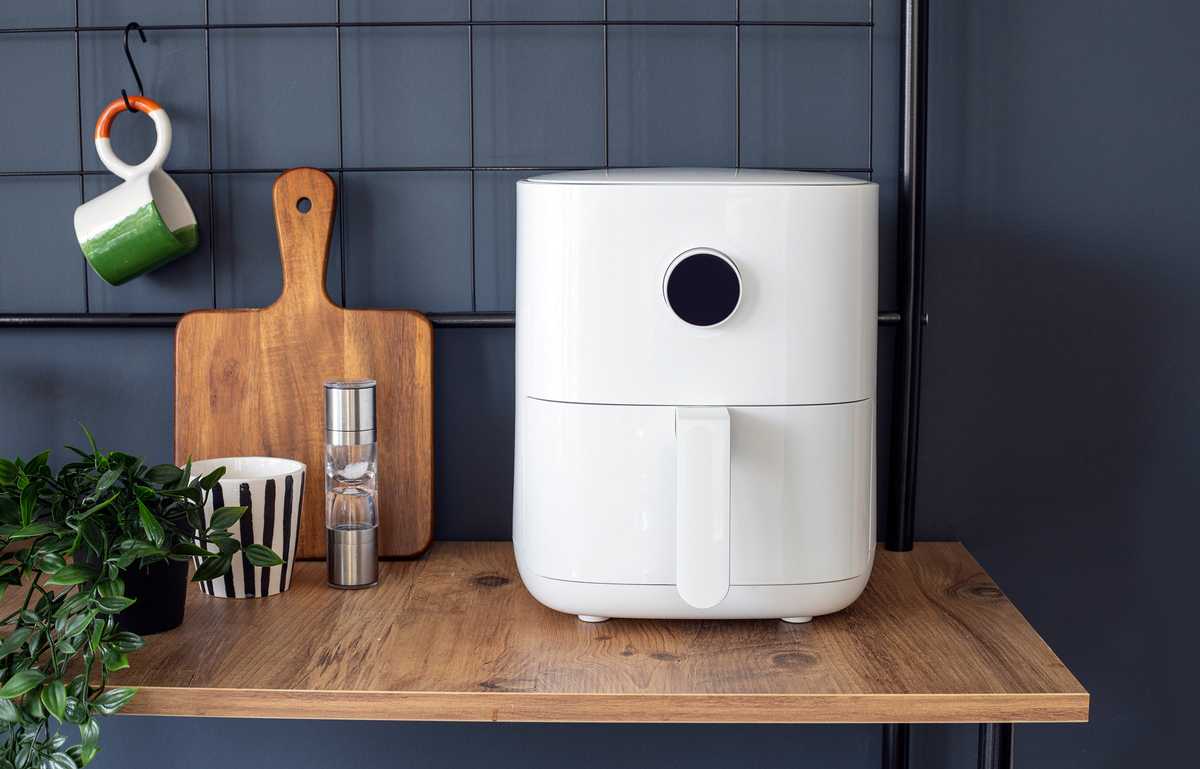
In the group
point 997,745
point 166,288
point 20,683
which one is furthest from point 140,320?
point 997,745

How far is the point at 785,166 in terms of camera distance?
1.11 m

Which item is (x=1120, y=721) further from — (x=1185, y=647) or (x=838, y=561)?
(x=838, y=561)

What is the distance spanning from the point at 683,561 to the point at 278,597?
37cm

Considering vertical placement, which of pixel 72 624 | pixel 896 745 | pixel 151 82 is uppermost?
pixel 151 82

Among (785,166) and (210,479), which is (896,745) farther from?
(210,479)

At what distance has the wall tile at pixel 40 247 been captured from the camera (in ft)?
3.72

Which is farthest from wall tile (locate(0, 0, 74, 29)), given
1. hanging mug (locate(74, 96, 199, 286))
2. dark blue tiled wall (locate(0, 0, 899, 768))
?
hanging mug (locate(74, 96, 199, 286))

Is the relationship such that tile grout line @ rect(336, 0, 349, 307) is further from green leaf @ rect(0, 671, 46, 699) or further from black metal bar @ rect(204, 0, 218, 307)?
green leaf @ rect(0, 671, 46, 699)

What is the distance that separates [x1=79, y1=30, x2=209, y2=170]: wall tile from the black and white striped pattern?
0.38 m

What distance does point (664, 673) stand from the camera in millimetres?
812

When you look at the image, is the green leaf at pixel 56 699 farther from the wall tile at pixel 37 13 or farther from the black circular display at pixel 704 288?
the wall tile at pixel 37 13

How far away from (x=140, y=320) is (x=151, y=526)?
15.0 inches

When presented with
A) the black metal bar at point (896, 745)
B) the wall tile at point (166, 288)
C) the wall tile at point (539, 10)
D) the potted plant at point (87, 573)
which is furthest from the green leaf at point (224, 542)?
the black metal bar at point (896, 745)

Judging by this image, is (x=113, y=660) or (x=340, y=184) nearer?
(x=113, y=660)
